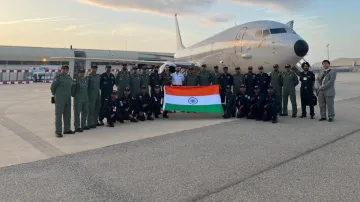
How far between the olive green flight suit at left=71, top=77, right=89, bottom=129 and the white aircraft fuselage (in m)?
10.3

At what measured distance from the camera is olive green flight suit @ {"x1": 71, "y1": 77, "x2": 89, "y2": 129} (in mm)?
7898

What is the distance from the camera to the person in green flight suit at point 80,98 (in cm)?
790

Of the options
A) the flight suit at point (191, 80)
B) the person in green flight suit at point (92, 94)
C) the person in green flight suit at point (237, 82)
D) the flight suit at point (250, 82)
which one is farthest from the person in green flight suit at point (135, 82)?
the flight suit at point (250, 82)

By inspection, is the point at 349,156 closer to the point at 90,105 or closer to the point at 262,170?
the point at 262,170

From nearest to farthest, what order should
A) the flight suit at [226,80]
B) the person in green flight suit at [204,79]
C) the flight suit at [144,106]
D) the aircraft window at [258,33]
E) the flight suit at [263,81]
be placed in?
the flight suit at [144,106] → the flight suit at [263,81] → the flight suit at [226,80] → the person in green flight suit at [204,79] → the aircraft window at [258,33]

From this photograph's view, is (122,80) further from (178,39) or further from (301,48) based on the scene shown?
(178,39)

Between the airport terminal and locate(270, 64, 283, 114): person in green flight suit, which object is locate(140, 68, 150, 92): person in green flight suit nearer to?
the airport terminal

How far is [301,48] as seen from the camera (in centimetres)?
1446

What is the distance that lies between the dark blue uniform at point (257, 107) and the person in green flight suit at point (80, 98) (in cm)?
491

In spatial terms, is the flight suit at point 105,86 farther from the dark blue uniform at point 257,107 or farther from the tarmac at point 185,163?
the dark blue uniform at point 257,107

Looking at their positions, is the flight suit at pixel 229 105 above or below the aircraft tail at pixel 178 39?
below

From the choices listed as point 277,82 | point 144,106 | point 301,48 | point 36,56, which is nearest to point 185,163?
point 144,106

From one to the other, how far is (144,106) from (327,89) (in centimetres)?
560

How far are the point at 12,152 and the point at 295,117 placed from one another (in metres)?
8.11
